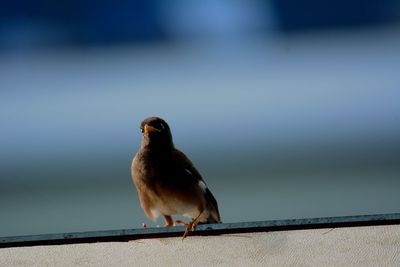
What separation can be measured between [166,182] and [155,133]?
0.30 meters

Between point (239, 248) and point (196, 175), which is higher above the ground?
point (196, 175)

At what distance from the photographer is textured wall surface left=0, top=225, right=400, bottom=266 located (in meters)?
2.30

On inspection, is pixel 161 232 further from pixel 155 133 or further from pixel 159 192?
pixel 155 133

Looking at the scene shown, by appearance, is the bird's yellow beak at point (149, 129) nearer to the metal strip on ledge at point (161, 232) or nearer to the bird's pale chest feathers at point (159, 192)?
the bird's pale chest feathers at point (159, 192)

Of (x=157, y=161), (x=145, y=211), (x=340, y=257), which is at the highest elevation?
(x=157, y=161)

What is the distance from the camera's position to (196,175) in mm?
3639

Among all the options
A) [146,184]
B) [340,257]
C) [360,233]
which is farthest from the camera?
[146,184]

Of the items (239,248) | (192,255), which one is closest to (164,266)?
(192,255)

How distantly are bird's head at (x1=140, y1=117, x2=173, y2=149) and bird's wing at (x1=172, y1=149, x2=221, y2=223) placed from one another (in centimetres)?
8

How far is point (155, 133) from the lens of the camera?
3.63 metres

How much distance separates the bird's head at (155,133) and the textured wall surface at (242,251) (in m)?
1.16

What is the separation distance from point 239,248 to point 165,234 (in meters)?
0.30

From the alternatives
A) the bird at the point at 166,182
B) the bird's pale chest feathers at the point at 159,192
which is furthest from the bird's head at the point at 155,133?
the bird's pale chest feathers at the point at 159,192

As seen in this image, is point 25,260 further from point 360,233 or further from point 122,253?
point 360,233
